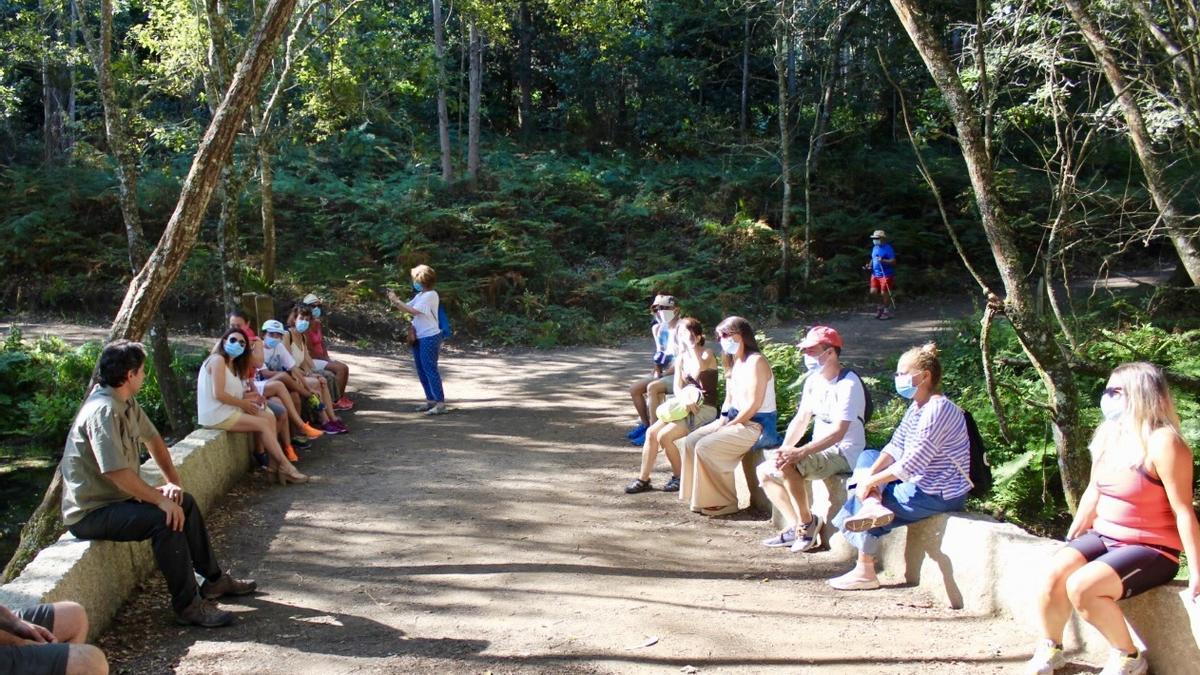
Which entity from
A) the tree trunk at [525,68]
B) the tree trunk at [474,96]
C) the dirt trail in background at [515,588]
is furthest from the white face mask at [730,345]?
the tree trunk at [525,68]

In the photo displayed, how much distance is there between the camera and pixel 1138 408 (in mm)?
4113

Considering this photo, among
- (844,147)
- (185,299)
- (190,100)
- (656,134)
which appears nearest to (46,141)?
(190,100)

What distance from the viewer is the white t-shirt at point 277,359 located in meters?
10.1

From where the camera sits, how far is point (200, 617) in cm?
515

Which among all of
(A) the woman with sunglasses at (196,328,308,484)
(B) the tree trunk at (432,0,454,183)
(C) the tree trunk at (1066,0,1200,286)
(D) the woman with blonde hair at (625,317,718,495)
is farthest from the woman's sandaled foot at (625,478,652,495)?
(B) the tree trunk at (432,0,454,183)

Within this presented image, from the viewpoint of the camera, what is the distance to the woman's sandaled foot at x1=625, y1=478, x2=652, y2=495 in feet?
27.1

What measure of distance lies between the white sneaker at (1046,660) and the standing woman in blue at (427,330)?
802 centimetres

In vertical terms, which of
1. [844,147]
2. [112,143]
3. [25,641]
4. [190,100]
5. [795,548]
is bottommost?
[795,548]

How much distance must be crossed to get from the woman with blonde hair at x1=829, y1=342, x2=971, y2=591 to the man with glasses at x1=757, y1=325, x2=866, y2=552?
0.76 m

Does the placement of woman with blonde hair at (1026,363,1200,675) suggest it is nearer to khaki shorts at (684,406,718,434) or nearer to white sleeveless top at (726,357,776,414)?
white sleeveless top at (726,357,776,414)

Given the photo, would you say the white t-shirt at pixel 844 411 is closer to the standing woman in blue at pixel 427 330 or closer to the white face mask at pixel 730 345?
the white face mask at pixel 730 345

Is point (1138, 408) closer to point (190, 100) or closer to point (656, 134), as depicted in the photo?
point (656, 134)

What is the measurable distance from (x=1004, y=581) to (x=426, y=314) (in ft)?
24.9

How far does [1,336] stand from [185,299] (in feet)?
9.56
